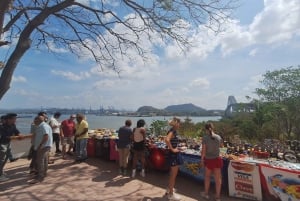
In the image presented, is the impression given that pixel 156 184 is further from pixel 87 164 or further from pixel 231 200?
pixel 87 164

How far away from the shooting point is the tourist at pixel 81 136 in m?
8.96

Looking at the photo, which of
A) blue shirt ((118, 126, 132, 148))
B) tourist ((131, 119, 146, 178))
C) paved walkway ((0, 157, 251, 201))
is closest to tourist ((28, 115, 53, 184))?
paved walkway ((0, 157, 251, 201))

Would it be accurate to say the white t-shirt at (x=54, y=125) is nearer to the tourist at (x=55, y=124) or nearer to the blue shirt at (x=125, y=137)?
the tourist at (x=55, y=124)

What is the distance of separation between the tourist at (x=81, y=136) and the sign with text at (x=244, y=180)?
4.56 m

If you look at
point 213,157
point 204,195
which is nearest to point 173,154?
point 213,157

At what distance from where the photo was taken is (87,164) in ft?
29.5

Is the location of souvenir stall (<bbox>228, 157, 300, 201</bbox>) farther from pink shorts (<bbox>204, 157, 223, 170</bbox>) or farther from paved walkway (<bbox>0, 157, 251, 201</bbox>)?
pink shorts (<bbox>204, 157, 223, 170</bbox>)

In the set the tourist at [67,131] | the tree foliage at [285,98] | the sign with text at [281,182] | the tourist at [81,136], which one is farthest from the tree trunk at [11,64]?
the tree foliage at [285,98]

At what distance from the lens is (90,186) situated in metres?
6.70

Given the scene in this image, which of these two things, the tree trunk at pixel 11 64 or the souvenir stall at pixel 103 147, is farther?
the souvenir stall at pixel 103 147

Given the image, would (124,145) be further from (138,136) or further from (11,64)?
(11,64)

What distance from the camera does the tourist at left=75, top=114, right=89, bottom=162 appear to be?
8.96 metres

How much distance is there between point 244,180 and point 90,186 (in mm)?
3356

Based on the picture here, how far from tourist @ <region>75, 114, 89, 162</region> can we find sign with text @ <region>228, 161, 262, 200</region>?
4558mm
